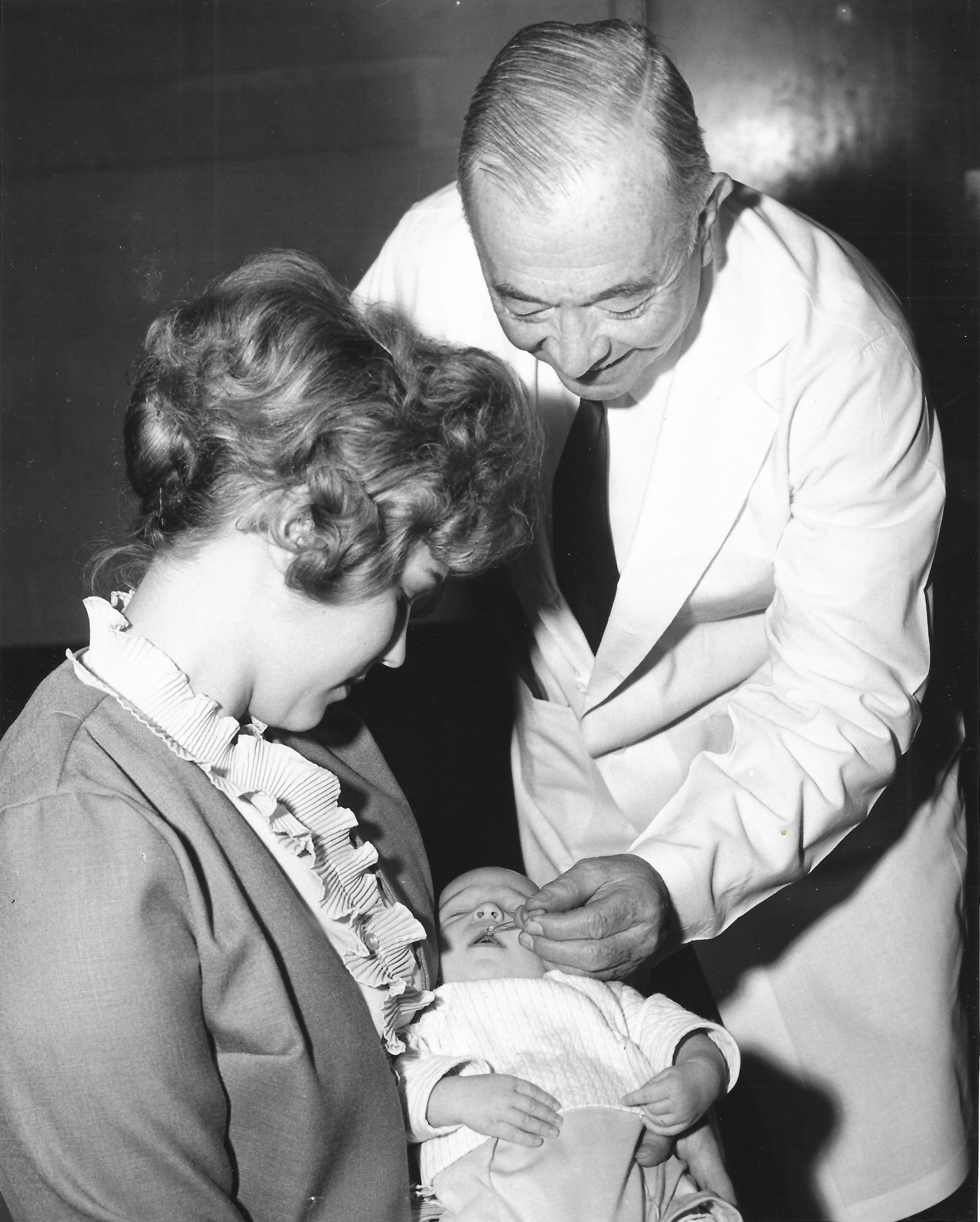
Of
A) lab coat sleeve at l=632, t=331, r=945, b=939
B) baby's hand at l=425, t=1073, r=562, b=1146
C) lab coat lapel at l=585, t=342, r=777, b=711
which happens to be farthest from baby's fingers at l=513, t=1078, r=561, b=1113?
lab coat lapel at l=585, t=342, r=777, b=711

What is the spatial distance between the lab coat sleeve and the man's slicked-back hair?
0.36 metres

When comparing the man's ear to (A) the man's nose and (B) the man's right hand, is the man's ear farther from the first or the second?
(B) the man's right hand

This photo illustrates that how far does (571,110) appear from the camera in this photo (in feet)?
3.90

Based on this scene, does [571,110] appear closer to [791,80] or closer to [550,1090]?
[550,1090]

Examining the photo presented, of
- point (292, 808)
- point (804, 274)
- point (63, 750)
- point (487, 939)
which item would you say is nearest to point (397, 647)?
A: point (292, 808)

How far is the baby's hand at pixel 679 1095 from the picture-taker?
1.25 m

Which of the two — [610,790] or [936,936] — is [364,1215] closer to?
[610,790]

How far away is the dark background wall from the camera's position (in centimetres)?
221

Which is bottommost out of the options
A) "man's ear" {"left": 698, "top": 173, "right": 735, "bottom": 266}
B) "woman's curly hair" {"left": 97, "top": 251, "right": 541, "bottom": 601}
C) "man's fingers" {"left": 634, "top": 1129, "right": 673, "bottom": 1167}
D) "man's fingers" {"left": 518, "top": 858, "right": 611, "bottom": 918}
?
"man's fingers" {"left": 634, "top": 1129, "right": 673, "bottom": 1167}

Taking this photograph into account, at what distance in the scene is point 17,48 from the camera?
227cm

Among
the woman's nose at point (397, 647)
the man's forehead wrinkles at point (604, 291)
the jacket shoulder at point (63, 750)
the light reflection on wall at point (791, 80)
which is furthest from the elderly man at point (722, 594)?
the light reflection on wall at point (791, 80)

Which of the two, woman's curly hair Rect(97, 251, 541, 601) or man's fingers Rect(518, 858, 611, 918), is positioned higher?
woman's curly hair Rect(97, 251, 541, 601)

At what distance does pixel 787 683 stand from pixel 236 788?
0.74 m

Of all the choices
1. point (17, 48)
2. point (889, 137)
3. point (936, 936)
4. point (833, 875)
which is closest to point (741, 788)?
point (833, 875)
